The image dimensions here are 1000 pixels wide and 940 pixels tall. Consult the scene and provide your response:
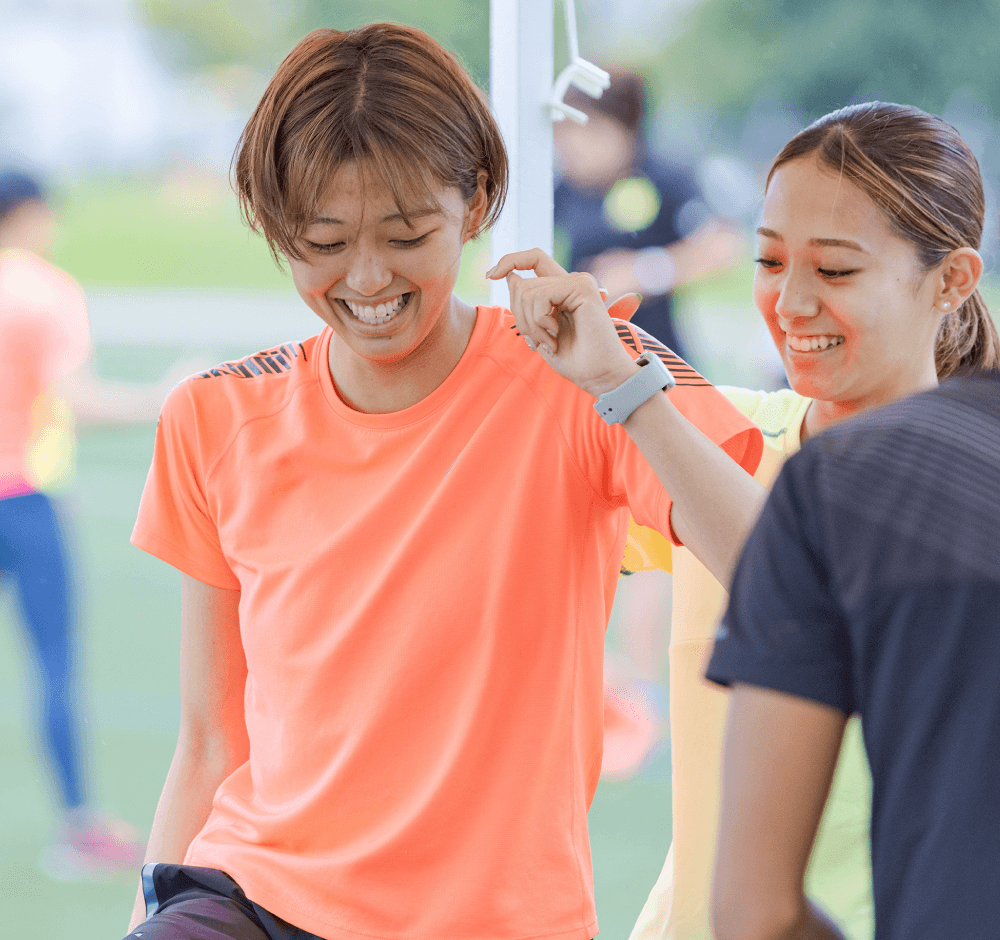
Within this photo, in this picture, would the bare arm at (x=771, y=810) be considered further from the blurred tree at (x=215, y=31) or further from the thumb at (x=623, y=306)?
the blurred tree at (x=215, y=31)

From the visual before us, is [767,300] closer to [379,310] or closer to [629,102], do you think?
[379,310]

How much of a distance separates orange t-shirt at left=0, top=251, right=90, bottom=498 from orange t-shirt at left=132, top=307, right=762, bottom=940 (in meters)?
1.81

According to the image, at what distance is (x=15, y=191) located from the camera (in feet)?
10.4

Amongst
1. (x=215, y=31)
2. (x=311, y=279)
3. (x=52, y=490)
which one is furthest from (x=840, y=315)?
(x=215, y=31)

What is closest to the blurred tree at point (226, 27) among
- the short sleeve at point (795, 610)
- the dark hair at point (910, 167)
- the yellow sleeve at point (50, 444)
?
the yellow sleeve at point (50, 444)

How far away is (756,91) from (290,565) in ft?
58.8

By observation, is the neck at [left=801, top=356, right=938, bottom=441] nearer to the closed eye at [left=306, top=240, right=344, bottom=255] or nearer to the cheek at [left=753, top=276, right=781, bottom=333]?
the cheek at [left=753, top=276, right=781, bottom=333]

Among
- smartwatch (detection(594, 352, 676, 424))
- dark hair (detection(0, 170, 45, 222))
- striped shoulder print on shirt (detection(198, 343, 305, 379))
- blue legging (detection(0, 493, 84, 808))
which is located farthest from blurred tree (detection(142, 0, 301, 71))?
smartwatch (detection(594, 352, 676, 424))

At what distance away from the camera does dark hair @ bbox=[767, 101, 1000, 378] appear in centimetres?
123

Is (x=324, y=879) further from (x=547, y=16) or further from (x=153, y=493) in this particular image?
(x=547, y=16)

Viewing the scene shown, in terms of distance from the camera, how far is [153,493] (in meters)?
1.23

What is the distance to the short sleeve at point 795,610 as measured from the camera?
53 cm

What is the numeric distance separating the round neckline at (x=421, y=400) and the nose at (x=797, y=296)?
12.2 inches

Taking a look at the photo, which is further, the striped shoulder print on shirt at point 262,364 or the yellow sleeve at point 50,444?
the yellow sleeve at point 50,444
